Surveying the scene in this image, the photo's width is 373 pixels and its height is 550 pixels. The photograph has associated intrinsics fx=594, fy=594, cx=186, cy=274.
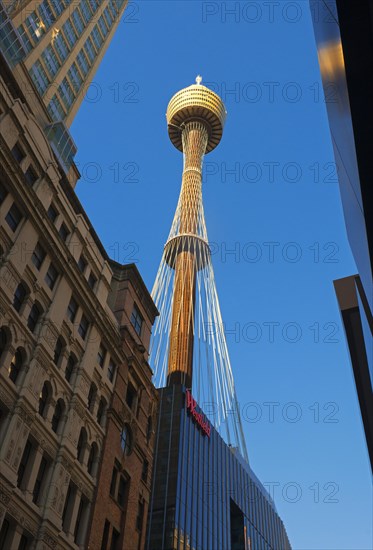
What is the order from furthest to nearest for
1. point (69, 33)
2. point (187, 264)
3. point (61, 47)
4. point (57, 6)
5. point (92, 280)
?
point (187, 264) → point (69, 33) → point (61, 47) → point (57, 6) → point (92, 280)

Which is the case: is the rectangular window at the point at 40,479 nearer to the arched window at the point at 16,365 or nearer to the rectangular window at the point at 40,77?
the arched window at the point at 16,365

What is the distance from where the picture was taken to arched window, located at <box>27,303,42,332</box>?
28.6m

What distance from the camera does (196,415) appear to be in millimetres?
74812

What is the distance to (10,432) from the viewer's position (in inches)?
951

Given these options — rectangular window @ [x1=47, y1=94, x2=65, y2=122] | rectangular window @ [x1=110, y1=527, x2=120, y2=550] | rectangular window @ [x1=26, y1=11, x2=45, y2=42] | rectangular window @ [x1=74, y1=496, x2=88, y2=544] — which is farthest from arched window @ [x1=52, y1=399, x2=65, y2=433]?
rectangular window @ [x1=26, y1=11, x2=45, y2=42]

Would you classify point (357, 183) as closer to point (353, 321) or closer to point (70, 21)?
point (353, 321)

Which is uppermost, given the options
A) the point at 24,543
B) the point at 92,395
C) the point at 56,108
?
the point at 56,108

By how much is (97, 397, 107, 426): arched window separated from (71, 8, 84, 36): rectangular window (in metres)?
57.4

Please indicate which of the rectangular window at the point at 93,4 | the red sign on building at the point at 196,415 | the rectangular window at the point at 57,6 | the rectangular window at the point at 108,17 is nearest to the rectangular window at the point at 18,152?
the rectangular window at the point at 57,6

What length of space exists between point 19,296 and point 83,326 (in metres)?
6.64

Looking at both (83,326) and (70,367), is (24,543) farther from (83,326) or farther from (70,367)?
(83,326)

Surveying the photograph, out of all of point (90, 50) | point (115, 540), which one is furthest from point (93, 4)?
point (115, 540)

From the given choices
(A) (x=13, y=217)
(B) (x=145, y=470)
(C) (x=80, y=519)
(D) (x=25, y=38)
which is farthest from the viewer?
(D) (x=25, y=38)

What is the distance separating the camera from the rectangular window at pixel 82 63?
76769mm
